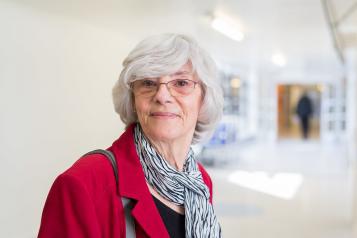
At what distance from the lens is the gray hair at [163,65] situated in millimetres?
1427

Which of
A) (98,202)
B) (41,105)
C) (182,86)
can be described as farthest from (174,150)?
(41,105)

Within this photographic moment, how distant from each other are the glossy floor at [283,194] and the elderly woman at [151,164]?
3983 mm

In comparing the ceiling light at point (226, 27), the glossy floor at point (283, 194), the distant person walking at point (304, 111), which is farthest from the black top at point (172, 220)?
the distant person walking at point (304, 111)

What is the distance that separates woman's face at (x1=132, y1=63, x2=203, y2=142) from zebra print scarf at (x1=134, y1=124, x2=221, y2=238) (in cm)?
6

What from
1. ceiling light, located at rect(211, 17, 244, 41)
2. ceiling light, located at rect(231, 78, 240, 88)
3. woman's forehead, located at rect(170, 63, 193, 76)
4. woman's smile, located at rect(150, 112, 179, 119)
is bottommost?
woman's smile, located at rect(150, 112, 179, 119)

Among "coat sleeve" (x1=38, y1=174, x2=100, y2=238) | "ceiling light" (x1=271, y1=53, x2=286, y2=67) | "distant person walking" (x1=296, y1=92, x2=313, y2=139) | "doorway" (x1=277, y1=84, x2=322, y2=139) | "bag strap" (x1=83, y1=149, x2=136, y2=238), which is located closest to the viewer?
"coat sleeve" (x1=38, y1=174, x2=100, y2=238)

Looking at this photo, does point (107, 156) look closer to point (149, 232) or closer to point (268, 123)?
point (149, 232)

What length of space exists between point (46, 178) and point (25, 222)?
0.99 feet

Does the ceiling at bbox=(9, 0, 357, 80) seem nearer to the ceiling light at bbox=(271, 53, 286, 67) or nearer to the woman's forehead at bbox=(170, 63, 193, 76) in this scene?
the ceiling light at bbox=(271, 53, 286, 67)

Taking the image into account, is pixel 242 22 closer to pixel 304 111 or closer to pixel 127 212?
pixel 127 212

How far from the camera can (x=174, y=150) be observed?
1.58 metres

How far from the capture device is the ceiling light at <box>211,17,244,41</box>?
7532 mm

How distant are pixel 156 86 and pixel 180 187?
35 centimetres

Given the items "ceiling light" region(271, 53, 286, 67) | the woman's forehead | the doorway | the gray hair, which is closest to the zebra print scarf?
the gray hair
